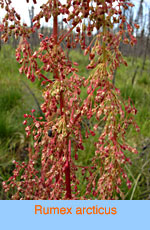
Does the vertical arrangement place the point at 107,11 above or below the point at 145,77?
Result: above

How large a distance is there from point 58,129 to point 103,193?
0.57 meters

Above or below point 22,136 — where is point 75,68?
above

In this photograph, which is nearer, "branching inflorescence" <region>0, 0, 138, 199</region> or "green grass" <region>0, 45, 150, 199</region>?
"branching inflorescence" <region>0, 0, 138, 199</region>

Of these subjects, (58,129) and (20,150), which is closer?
(58,129)

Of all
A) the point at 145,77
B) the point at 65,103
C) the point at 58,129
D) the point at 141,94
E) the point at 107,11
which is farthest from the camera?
the point at 145,77

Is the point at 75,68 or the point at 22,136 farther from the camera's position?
the point at 22,136

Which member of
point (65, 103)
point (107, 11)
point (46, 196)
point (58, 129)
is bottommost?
point (46, 196)

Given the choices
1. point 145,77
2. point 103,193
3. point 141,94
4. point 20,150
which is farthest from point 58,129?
point 145,77

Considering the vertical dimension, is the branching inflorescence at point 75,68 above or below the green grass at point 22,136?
above

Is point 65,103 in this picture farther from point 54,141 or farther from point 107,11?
point 107,11

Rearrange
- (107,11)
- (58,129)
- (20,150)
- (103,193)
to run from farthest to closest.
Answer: (20,150) → (103,193) → (58,129) → (107,11)

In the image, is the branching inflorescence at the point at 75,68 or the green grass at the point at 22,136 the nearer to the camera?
the branching inflorescence at the point at 75,68

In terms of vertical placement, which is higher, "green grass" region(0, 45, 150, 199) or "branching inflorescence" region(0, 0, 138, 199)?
"branching inflorescence" region(0, 0, 138, 199)

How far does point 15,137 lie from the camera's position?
9.87ft
